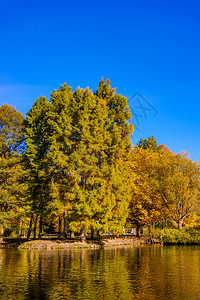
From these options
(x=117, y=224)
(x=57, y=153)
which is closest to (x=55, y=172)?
(x=57, y=153)

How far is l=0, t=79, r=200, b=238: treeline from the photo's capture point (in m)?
37.3

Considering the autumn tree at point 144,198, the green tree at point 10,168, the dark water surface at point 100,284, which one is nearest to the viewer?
the dark water surface at point 100,284

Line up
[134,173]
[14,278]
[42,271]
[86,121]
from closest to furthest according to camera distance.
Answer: [14,278] → [42,271] → [86,121] → [134,173]

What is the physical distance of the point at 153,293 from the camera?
1072cm

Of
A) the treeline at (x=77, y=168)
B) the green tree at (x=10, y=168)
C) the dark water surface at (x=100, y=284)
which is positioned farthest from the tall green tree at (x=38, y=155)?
the dark water surface at (x=100, y=284)

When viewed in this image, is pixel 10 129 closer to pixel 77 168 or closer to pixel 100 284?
pixel 77 168

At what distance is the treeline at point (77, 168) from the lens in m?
37.3

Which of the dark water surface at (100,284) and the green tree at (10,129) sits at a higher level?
the green tree at (10,129)

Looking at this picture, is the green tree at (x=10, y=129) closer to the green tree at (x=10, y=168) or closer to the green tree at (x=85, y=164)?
the green tree at (x=10, y=168)

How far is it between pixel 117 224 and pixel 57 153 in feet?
40.1

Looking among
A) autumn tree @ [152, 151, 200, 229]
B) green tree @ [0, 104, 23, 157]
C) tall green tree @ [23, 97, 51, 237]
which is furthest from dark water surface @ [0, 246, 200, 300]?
autumn tree @ [152, 151, 200, 229]

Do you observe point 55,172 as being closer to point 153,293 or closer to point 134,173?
point 134,173

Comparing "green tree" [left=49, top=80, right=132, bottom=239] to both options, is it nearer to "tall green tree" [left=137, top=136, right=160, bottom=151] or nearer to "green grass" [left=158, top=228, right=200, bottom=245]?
"green grass" [left=158, top=228, right=200, bottom=245]

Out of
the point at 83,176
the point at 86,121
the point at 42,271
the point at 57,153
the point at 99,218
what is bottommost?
the point at 42,271
